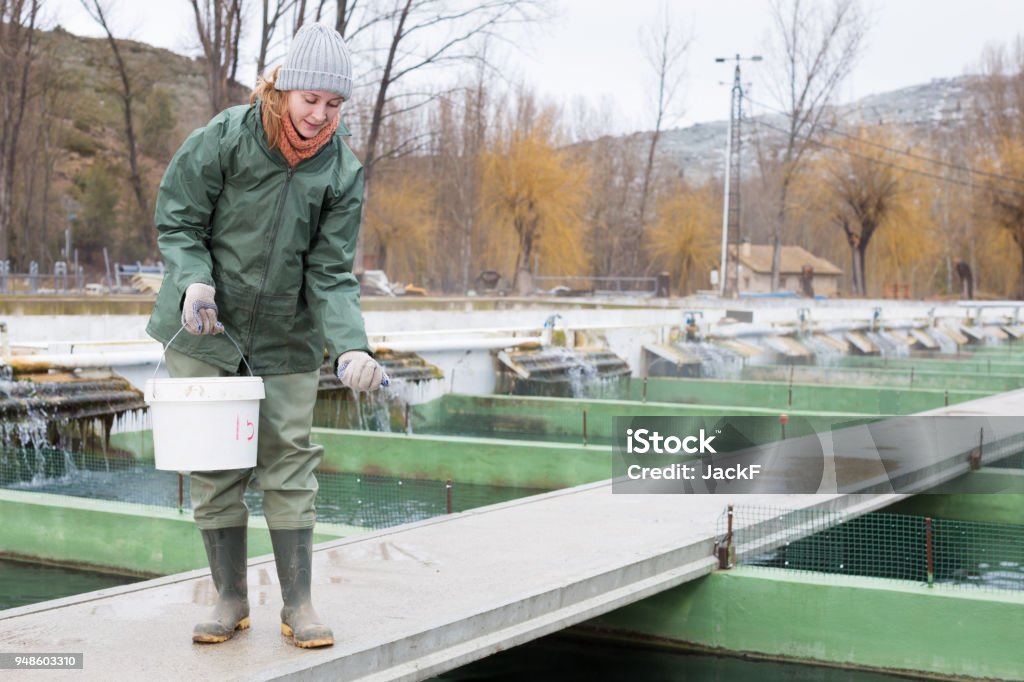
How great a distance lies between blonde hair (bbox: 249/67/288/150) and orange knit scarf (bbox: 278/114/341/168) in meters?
0.02

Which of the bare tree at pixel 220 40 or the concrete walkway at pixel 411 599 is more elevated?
the bare tree at pixel 220 40

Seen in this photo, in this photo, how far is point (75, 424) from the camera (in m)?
12.2

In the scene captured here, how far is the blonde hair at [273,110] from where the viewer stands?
12.3 ft

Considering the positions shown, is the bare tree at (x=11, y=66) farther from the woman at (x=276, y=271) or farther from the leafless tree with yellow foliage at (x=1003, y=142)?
the leafless tree with yellow foliage at (x=1003, y=142)

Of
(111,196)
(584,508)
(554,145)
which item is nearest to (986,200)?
(554,145)

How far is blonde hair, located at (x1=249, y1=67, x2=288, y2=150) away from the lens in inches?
148

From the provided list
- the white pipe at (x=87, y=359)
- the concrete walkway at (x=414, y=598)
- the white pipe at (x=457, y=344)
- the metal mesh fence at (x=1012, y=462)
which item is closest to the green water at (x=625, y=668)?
the concrete walkway at (x=414, y=598)

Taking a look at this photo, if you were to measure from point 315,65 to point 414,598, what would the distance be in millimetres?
2275

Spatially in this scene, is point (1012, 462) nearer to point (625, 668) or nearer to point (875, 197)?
point (625, 668)

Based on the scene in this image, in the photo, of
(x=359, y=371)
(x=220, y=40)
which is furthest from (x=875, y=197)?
(x=359, y=371)

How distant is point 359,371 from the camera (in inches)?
143

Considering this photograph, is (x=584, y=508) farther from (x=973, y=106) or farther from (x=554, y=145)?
(x=973, y=106)

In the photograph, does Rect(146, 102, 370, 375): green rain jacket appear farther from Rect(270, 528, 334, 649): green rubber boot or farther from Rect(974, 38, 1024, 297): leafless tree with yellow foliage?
Rect(974, 38, 1024, 297): leafless tree with yellow foliage

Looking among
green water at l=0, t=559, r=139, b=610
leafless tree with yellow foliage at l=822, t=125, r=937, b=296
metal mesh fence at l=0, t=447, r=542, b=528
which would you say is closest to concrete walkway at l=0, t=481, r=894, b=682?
green water at l=0, t=559, r=139, b=610
